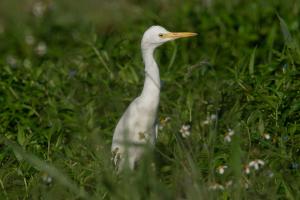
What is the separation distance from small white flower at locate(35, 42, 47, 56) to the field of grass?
12 millimetres

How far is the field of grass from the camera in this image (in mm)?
5133

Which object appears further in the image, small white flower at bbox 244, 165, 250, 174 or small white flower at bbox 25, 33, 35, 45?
small white flower at bbox 25, 33, 35, 45

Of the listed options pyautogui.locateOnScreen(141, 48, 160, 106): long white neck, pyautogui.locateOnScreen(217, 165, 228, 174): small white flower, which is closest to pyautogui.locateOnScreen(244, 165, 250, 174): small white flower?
pyautogui.locateOnScreen(217, 165, 228, 174): small white flower

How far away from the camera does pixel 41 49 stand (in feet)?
34.6

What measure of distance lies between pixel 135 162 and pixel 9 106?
138 cm

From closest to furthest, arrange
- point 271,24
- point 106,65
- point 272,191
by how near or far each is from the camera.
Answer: point 272,191, point 106,65, point 271,24

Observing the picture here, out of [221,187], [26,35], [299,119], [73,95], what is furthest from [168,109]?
[26,35]

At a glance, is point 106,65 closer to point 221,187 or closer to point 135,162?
point 135,162

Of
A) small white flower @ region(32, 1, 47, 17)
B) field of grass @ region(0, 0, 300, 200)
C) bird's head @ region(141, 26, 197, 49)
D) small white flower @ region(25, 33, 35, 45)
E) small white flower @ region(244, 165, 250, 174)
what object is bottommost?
small white flower @ region(25, 33, 35, 45)

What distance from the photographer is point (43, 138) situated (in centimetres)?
705

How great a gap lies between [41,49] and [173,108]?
3361 mm

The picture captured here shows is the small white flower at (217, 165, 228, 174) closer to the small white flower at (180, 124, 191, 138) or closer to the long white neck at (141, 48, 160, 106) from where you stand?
the small white flower at (180, 124, 191, 138)

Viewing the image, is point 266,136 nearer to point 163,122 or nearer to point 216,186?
point 163,122

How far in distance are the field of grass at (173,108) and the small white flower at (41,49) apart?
0.01 metres
